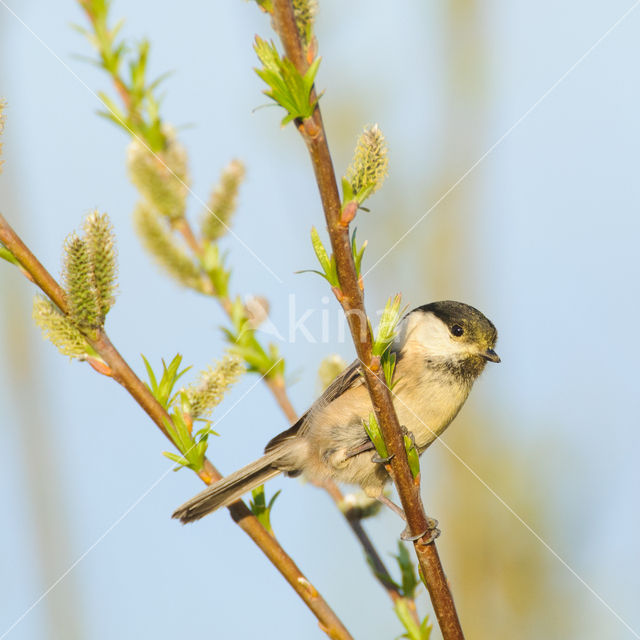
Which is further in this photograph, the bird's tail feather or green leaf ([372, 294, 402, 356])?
the bird's tail feather

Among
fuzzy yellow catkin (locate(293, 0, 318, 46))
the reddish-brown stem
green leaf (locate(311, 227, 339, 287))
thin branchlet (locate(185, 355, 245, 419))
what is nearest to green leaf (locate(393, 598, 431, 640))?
the reddish-brown stem

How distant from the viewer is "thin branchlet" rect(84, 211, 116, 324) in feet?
5.15

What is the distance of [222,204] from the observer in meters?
2.09

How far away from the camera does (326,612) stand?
1.81m

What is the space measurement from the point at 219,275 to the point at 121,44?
2.05 feet

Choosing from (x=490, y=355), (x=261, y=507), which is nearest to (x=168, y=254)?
(x=261, y=507)

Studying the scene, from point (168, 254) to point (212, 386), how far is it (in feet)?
1.39

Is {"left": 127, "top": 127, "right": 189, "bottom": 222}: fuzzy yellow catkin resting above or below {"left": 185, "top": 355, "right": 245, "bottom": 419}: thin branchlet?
above

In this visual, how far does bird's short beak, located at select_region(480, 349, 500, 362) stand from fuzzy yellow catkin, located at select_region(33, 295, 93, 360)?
1969 millimetres

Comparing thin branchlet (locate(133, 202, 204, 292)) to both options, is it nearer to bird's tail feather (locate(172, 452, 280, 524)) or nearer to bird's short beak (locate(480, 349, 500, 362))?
bird's tail feather (locate(172, 452, 280, 524))

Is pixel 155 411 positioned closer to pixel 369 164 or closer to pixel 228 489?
pixel 369 164

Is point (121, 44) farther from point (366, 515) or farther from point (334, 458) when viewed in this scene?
point (334, 458)

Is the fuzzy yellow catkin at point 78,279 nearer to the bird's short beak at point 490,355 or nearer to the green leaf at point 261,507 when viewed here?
the green leaf at point 261,507

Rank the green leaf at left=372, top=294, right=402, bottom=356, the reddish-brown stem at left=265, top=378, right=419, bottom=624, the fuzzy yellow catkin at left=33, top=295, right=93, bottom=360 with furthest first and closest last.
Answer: the reddish-brown stem at left=265, top=378, right=419, bottom=624 < the fuzzy yellow catkin at left=33, top=295, right=93, bottom=360 < the green leaf at left=372, top=294, right=402, bottom=356
